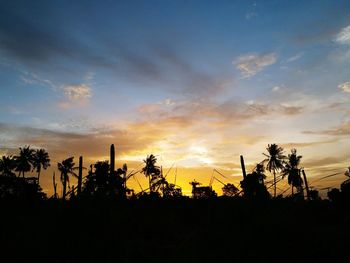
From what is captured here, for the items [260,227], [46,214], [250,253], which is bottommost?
[250,253]

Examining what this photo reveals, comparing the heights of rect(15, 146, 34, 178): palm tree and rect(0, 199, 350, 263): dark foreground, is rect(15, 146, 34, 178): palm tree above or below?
above

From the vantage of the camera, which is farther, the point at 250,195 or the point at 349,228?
the point at 250,195

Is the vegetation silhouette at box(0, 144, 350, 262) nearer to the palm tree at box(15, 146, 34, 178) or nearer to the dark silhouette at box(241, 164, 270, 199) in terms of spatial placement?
the dark silhouette at box(241, 164, 270, 199)

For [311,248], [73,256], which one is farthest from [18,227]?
[311,248]

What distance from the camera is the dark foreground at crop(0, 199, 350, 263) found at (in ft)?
13.0

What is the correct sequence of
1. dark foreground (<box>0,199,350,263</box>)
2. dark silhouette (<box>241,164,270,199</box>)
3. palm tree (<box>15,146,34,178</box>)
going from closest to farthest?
dark foreground (<box>0,199,350,263</box>), dark silhouette (<box>241,164,270,199</box>), palm tree (<box>15,146,34,178</box>)

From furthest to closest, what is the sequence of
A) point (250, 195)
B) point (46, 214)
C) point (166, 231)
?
1. point (250, 195)
2. point (166, 231)
3. point (46, 214)

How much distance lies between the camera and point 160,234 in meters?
6.15

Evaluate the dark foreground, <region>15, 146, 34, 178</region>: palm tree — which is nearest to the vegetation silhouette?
the dark foreground

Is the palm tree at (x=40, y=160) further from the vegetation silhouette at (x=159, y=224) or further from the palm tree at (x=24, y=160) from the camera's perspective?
the vegetation silhouette at (x=159, y=224)

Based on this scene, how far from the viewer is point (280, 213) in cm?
544

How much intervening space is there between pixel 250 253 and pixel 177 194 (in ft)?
14.2

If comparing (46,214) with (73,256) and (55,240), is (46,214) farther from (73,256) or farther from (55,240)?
(73,256)

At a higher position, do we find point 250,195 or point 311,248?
point 250,195
